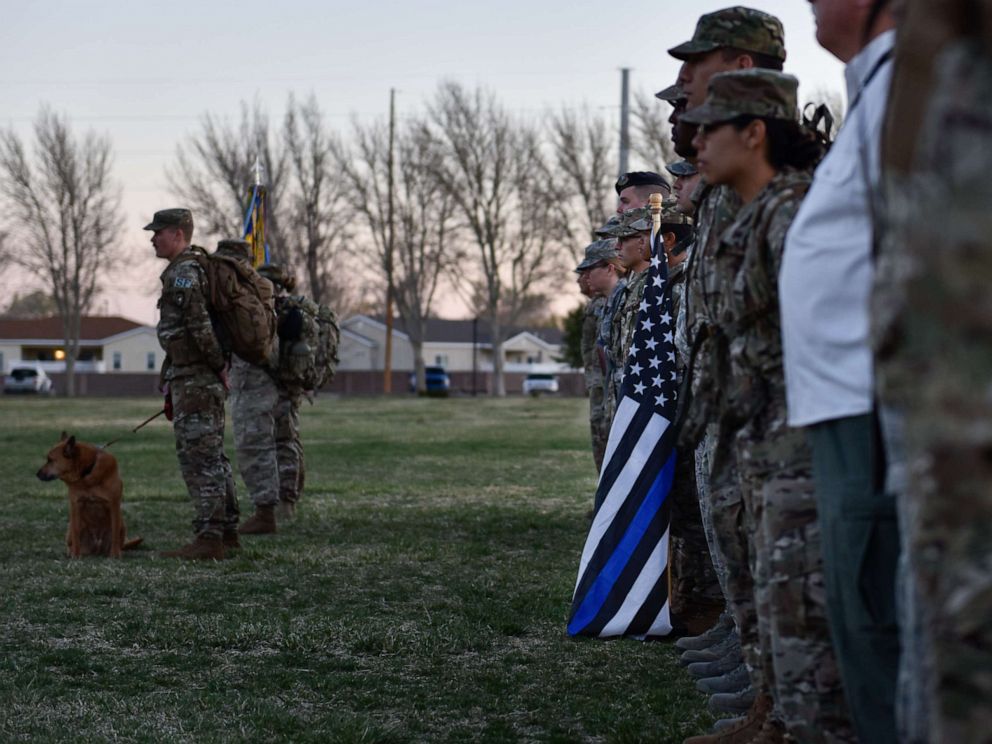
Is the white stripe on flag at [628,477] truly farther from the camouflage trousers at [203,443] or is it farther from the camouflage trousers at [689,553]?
the camouflage trousers at [203,443]

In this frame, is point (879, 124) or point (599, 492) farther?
point (599, 492)

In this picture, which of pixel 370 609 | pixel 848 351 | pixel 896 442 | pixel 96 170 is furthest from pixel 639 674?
pixel 96 170

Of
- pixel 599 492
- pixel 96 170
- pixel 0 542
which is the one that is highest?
pixel 96 170

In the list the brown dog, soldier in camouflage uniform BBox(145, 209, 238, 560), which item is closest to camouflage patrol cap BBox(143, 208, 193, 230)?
soldier in camouflage uniform BBox(145, 209, 238, 560)

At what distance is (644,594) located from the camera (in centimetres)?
636

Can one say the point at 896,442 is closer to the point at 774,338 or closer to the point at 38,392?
the point at 774,338

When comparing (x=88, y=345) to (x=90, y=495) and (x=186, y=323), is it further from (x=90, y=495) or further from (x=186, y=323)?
(x=186, y=323)

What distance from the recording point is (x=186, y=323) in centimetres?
888

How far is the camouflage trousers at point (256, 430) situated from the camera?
35.1 ft

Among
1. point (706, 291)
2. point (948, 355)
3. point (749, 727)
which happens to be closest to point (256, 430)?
point (749, 727)

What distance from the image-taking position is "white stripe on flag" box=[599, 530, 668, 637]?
20.6 feet

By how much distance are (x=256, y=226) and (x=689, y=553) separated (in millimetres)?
8382

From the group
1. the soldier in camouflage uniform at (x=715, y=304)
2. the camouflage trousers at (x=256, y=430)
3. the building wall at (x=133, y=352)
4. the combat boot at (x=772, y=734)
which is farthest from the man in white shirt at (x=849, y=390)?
the building wall at (x=133, y=352)

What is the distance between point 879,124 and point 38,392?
246ft
